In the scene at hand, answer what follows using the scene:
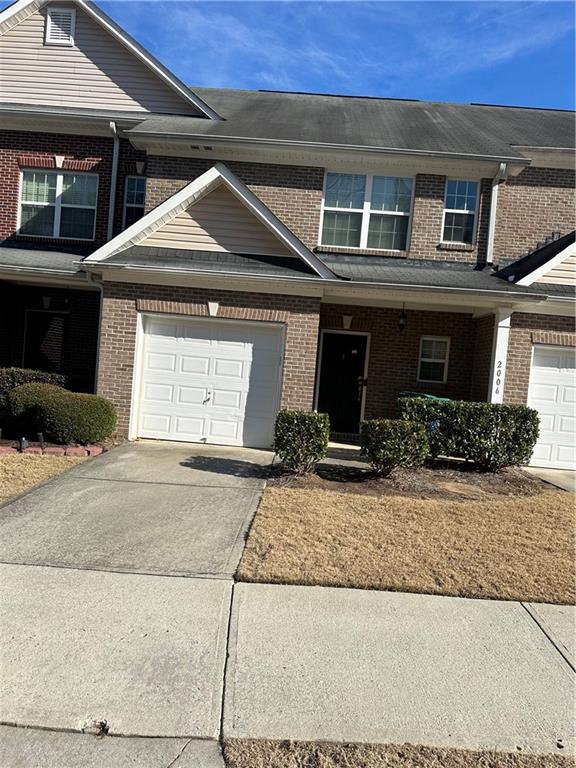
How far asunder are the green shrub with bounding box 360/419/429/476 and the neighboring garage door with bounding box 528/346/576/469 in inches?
141

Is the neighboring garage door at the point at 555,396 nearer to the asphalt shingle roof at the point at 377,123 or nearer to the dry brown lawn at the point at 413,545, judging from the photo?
the dry brown lawn at the point at 413,545

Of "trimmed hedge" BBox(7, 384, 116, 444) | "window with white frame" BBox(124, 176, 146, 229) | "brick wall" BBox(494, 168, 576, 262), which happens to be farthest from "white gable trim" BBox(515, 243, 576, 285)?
"window with white frame" BBox(124, 176, 146, 229)

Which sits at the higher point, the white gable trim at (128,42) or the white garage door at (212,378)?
the white gable trim at (128,42)

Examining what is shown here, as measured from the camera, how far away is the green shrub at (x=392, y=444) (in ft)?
25.6

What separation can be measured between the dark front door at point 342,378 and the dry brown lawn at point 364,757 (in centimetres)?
960

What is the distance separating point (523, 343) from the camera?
1026cm

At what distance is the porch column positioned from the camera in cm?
1007

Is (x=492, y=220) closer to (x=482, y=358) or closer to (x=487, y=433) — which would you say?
(x=482, y=358)

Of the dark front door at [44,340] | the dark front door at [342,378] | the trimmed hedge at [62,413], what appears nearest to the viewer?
the trimmed hedge at [62,413]

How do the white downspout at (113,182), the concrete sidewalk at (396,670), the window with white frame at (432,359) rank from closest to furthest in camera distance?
the concrete sidewalk at (396,670) < the window with white frame at (432,359) < the white downspout at (113,182)

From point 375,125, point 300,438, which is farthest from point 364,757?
point 375,125

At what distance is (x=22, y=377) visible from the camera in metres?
9.84

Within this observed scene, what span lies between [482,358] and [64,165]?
10.4 m

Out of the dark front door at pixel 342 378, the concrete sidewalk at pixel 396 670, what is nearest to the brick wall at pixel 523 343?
the dark front door at pixel 342 378
